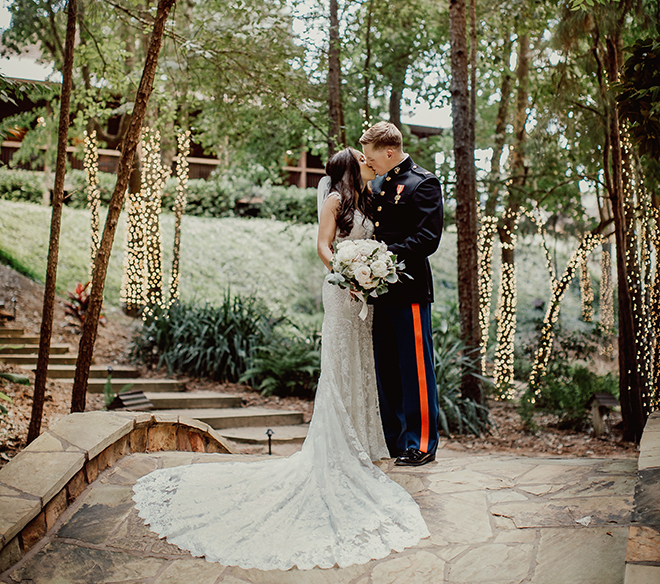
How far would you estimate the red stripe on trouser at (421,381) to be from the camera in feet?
12.0

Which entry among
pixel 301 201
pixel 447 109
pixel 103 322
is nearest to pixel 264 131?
pixel 447 109

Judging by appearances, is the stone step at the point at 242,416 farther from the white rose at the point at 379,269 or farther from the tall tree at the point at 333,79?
the white rose at the point at 379,269

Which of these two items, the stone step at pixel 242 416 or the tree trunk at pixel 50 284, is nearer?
the tree trunk at pixel 50 284

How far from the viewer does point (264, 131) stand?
35.7 feet

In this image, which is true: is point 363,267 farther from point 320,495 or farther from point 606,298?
point 606,298

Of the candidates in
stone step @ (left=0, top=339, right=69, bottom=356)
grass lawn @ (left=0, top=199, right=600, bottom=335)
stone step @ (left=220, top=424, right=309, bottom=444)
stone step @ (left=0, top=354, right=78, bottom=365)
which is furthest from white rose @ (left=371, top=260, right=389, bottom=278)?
grass lawn @ (left=0, top=199, right=600, bottom=335)

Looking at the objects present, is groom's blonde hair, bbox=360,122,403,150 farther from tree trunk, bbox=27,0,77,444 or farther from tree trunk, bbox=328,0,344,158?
tree trunk, bbox=328,0,344,158

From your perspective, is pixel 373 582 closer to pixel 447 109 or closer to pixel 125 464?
pixel 125 464

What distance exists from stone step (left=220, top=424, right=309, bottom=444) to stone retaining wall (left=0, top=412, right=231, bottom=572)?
82.6 inches

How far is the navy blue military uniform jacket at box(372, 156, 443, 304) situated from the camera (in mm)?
3605

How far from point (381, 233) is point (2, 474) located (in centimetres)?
253

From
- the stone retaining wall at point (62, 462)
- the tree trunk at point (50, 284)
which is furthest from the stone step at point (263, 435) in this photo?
the tree trunk at point (50, 284)

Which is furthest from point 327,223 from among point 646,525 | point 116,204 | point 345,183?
point 646,525

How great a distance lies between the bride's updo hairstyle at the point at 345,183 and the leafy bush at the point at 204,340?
580 centimetres
